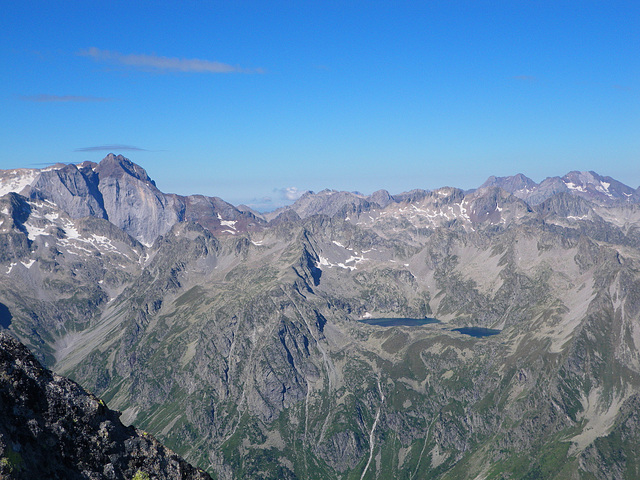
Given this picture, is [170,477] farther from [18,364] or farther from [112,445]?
[18,364]

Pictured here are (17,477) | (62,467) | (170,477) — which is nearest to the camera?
(17,477)

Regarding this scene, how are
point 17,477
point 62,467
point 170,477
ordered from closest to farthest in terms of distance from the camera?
point 17,477 < point 62,467 < point 170,477

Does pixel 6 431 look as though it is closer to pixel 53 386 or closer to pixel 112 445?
pixel 53 386

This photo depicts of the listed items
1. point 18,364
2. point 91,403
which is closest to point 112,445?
point 91,403

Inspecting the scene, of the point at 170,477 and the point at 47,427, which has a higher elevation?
the point at 47,427

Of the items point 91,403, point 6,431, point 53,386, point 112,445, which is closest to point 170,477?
point 112,445

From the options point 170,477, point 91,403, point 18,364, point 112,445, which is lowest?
point 170,477

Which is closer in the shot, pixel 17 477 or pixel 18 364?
pixel 17 477
